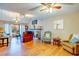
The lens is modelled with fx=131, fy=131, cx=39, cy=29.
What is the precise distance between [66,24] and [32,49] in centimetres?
114

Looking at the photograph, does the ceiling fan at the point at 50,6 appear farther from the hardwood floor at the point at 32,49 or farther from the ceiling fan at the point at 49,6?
the hardwood floor at the point at 32,49

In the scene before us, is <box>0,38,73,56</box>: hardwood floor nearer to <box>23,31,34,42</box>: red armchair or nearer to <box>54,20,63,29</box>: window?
<box>23,31,34,42</box>: red armchair

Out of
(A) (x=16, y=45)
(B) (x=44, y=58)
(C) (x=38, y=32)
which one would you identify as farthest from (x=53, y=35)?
(A) (x=16, y=45)

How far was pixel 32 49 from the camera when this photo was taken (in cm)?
354

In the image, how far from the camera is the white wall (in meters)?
3.39

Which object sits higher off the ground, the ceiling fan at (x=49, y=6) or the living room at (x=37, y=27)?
the ceiling fan at (x=49, y=6)

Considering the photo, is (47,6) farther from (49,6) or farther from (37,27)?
(37,27)

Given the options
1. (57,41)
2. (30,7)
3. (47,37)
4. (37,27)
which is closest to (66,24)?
(57,41)

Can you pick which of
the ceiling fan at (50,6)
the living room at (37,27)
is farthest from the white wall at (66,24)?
the ceiling fan at (50,6)

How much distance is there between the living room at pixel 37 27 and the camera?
321cm

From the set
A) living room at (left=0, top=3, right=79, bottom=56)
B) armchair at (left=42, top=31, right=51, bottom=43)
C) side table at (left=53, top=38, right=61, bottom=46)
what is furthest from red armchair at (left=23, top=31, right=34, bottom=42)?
side table at (left=53, top=38, right=61, bottom=46)

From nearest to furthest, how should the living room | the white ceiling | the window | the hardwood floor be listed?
1. the white ceiling
2. the living room
3. the hardwood floor
4. the window

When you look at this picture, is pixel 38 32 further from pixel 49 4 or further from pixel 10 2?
pixel 10 2

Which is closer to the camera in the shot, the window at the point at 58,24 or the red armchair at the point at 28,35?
the window at the point at 58,24
